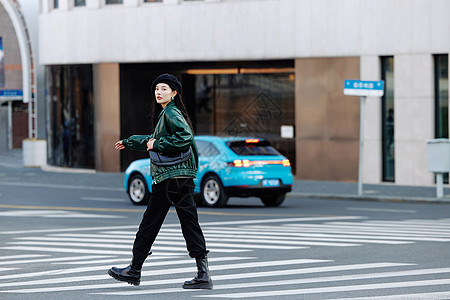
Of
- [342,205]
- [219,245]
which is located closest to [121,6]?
[342,205]

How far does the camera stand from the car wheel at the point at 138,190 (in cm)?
2141

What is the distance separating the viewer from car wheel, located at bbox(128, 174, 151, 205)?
21.4 meters

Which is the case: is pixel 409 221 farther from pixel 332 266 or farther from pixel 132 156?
pixel 132 156

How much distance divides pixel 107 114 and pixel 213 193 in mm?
13139

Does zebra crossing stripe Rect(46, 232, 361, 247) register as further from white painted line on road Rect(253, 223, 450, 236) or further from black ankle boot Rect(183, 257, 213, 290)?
black ankle boot Rect(183, 257, 213, 290)

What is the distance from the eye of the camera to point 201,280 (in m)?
9.25

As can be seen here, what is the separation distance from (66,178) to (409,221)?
623 inches

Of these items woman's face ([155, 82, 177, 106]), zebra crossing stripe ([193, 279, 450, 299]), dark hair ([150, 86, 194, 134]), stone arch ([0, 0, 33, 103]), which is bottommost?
zebra crossing stripe ([193, 279, 450, 299])

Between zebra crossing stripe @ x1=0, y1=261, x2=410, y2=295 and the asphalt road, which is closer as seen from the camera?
the asphalt road

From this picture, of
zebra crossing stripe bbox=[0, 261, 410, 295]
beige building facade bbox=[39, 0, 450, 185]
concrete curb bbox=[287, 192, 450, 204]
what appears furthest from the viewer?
beige building facade bbox=[39, 0, 450, 185]

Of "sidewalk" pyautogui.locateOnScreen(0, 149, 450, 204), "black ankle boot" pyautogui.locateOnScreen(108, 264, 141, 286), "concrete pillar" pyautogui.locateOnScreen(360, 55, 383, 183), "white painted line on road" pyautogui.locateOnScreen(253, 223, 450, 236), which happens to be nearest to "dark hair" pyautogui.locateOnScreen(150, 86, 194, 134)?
"black ankle boot" pyautogui.locateOnScreen(108, 264, 141, 286)

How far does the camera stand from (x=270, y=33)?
96.7ft

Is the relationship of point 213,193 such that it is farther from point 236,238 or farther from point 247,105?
point 247,105

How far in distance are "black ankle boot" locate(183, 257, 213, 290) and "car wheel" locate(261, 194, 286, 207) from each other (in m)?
11.8
